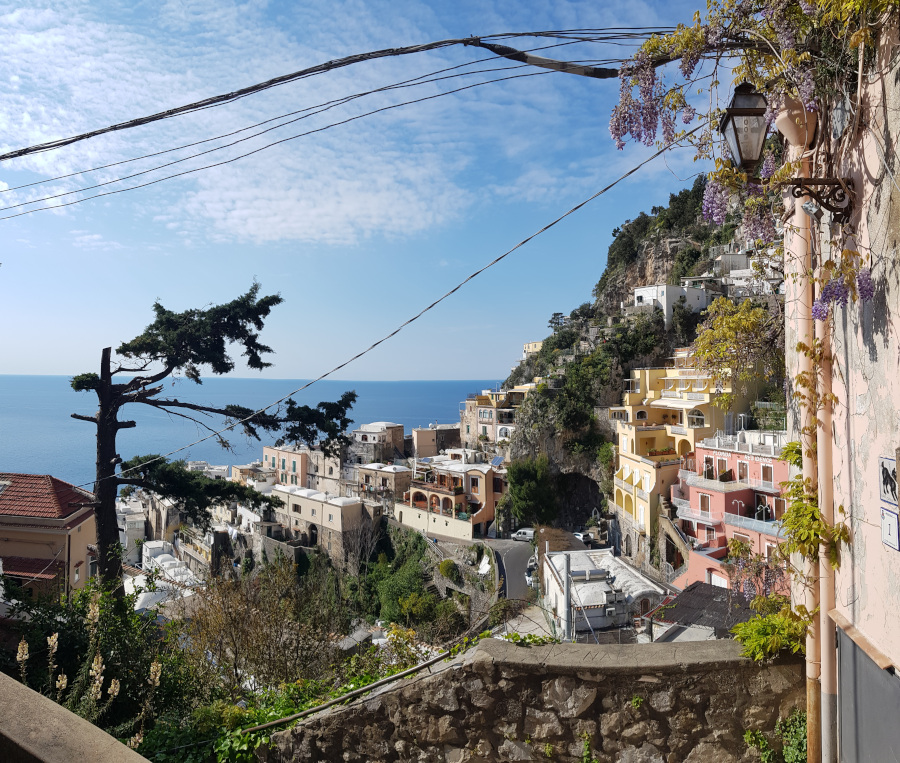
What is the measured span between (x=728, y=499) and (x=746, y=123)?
18275mm

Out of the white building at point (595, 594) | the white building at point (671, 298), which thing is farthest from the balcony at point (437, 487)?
the white building at point (671, 298)

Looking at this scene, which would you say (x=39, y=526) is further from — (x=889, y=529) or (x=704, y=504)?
(x=704, y=504)

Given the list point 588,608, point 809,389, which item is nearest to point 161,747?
point 809,389

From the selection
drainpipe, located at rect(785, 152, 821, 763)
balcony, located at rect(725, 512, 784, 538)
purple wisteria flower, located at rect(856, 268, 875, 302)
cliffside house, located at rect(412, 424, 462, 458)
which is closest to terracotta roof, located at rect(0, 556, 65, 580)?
drainpipe, located at rect(785, 152, 821, 763)

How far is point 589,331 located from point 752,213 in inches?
1353

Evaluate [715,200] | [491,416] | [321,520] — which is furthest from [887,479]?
[491,416]

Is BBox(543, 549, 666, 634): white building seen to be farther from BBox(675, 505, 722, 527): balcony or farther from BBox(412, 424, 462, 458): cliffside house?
BBox(412, 424, 462, 458): cliffside house

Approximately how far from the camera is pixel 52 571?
8.57 meters

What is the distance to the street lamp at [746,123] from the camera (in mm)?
2869

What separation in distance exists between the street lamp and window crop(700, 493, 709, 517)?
732 inches

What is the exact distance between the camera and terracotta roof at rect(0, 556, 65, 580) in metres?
8.03

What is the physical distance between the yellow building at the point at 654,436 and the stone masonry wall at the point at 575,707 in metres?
19.5

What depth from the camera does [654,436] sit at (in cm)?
2562

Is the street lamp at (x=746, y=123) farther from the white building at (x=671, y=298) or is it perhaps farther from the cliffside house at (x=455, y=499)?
the white building at (x=671, y=298)
